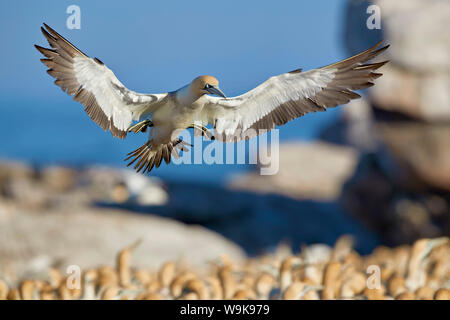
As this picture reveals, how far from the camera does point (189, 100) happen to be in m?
2.29

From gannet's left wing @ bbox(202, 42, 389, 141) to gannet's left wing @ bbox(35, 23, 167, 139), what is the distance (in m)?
0.34

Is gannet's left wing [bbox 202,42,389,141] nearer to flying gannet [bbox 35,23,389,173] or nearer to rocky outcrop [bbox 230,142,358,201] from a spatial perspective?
flying gannet [bbox 35,23,389,173]

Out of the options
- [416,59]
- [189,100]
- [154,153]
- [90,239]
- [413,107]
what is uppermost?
[416,59]

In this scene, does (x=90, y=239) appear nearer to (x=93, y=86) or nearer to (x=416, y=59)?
(x=93, y=86)

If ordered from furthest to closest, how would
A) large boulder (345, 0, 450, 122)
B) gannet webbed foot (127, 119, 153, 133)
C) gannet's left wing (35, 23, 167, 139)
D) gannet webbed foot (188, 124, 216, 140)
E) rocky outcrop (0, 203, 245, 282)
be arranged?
large boulder (345, 0, 450, 122), rocky outcrop (0, 203, 245, 282), gannet webbed foot (188, 124, 216, 140), gannet webbed foot (127, 119, 153, 133), gannet's left wing (35, 23, 167, 139)

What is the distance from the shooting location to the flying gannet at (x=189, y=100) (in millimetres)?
2316

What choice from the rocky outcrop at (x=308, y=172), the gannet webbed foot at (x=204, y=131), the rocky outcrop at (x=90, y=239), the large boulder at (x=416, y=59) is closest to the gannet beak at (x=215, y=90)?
the gannet webbed foot at (x=204, y=131)

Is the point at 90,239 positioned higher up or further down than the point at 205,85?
further down

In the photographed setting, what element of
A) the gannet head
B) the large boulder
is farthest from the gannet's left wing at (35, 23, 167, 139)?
the large boulder

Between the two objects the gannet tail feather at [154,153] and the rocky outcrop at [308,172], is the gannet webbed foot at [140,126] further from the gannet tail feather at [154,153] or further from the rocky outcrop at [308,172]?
the rocky outcrop at [308,172]

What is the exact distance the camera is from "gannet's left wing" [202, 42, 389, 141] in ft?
8.09

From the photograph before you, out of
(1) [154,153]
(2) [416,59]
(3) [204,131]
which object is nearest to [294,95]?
(3) [204,131]

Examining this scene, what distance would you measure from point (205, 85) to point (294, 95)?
Result: 49cm

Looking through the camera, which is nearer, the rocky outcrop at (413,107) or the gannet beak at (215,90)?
the gannet beak at (215,90)
